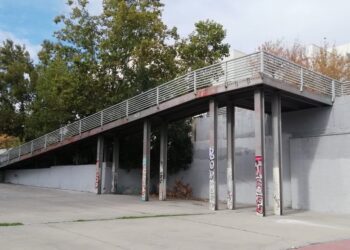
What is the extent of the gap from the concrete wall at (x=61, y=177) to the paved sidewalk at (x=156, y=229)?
10258 mm

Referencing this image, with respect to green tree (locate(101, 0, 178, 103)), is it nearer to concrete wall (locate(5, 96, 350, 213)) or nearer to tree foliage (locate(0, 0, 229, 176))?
tree foliage (locate(0, 0, 229, 176))

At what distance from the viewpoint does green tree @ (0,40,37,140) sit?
4075cm

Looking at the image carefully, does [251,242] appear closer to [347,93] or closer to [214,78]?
[214,78]

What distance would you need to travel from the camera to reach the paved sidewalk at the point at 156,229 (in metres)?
9.84

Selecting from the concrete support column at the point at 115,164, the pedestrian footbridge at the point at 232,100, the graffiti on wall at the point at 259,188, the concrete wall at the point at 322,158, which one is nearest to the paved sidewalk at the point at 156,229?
the graffiti on wall at the point at 259,188

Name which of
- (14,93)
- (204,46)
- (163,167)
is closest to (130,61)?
(204,46)

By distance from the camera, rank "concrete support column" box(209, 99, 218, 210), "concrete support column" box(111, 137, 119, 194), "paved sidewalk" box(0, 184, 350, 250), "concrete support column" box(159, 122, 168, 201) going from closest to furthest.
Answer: "paved sidewalk" box(0, 184, 350, 250), "concrete support column" box(209, 99, 218, 210), "concrete support column" box(159, 122, 168, 201), "concrete support column" box(111, 137, 119, 194)

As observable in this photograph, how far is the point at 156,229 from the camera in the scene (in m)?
12.1

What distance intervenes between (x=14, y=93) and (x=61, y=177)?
561 inches

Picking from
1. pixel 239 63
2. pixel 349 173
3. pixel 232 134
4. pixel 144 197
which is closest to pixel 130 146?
pixel 144 197

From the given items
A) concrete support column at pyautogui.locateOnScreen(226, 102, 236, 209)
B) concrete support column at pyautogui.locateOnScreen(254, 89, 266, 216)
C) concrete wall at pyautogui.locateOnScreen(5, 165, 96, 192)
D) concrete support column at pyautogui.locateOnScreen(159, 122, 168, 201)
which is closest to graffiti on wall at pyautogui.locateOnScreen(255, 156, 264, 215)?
concrete support column at pyautogui.locateOnScreen(254, 89, 266, 216)

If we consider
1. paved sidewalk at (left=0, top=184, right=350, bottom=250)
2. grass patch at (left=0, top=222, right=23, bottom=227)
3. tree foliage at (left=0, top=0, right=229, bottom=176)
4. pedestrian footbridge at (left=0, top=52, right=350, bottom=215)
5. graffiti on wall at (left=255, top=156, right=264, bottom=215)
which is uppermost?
tree foliage at (left=0, top=0, right=229, bottom=176)

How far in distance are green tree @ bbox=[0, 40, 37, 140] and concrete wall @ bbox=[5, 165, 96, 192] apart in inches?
222

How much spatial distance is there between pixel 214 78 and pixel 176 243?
1016 centimetres
